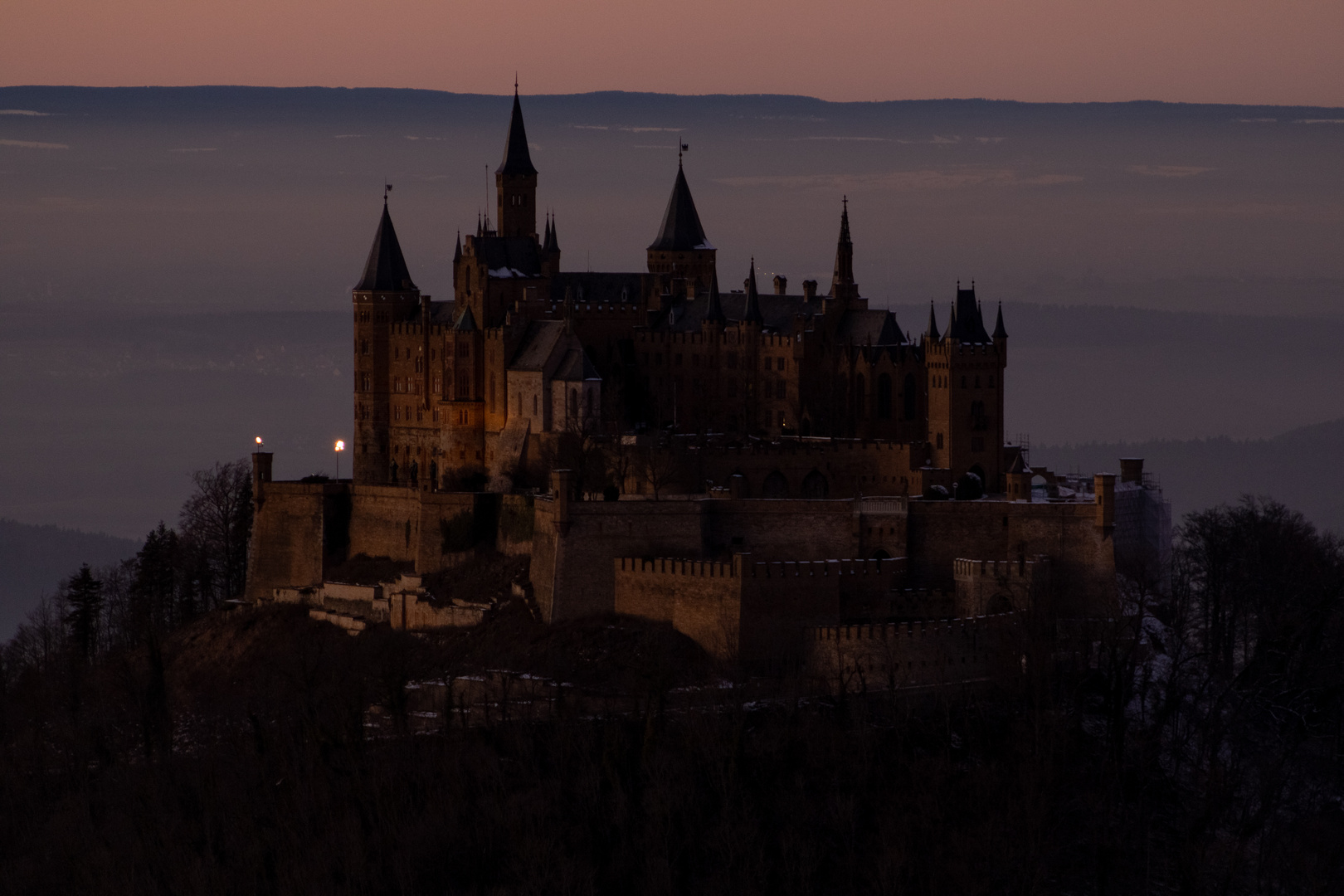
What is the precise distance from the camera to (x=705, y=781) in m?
62.8

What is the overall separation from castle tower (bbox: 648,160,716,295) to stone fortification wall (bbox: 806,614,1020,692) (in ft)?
106

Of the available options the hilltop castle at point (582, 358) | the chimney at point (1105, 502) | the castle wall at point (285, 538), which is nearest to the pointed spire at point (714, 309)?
the hilltop castle at point (582, 358)

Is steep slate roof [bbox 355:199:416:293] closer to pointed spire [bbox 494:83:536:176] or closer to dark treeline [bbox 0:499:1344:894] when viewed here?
pointed spire [bbox 494:83:536:176]

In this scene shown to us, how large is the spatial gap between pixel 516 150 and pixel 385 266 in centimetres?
753

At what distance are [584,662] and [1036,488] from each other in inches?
658

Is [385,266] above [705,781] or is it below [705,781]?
above

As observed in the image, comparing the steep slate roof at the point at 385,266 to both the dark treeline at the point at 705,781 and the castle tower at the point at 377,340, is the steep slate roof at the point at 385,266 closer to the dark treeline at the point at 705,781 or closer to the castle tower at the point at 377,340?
the castle tower at the point at 377,340

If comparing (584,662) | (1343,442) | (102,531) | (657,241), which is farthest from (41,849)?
(1343,442)

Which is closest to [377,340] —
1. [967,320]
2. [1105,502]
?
[967,320]

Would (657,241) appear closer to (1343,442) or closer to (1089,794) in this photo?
(1089,794)

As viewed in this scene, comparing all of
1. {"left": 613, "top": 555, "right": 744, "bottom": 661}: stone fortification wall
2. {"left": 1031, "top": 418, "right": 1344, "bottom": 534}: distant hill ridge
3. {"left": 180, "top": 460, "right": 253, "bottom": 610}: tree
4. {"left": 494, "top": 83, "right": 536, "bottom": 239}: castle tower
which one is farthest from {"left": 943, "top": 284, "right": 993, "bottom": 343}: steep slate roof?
{"left": 1031, "top": 418, "right": 1344, "bottom": 534}: distant hill ridge

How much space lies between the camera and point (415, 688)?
7069 centimetres

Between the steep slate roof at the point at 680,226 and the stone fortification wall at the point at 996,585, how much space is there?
31.1m

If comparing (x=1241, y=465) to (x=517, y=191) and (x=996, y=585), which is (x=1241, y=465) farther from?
(x=996, y=585)
